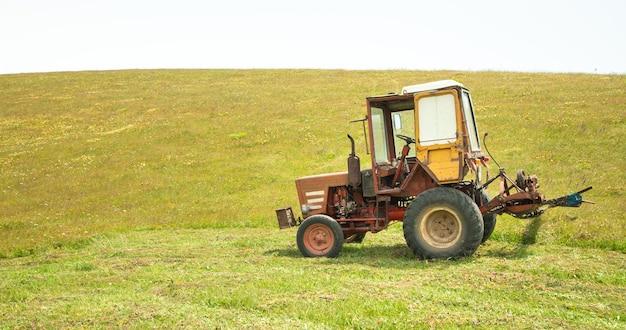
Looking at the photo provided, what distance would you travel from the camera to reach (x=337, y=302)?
271 inches

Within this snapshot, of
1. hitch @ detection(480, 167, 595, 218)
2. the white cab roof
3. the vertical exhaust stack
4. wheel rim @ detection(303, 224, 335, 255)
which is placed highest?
the white cab roof

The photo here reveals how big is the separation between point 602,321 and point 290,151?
20117 millimetres

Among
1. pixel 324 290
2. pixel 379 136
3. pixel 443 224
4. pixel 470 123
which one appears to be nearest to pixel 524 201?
pixel 443 224

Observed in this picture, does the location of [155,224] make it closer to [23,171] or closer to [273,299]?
[273,299]

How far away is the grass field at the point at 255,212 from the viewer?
6840mm

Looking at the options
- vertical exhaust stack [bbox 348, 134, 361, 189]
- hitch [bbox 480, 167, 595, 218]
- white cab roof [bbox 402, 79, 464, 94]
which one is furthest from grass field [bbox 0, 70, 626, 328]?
white cab roof [bbox 402, 79, 464, 94]

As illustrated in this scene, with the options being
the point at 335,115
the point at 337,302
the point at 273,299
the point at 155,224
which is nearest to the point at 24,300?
the point at 273,299

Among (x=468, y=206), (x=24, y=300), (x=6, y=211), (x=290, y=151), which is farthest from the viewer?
(x=290, y=151)

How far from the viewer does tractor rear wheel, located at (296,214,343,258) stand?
10.4m

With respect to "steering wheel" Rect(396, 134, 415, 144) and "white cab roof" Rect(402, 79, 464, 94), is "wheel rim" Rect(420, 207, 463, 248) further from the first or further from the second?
"white cab roof" Rect(402, 79, 464, 94)

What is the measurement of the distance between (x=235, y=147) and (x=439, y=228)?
18408mm

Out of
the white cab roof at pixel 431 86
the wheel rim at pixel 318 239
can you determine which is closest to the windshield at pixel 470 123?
the white cab roof at pixel 431 86

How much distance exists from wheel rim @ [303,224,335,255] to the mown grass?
1.25 feet

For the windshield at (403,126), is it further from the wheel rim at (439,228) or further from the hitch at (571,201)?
the hitch at (571,201)
